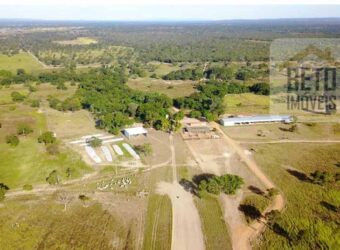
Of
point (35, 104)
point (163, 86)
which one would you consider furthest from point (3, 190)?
point (163, 86)

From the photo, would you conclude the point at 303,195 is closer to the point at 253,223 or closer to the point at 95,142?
the point at 253,223

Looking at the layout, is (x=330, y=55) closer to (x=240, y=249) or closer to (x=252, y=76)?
(x=252, y=76)

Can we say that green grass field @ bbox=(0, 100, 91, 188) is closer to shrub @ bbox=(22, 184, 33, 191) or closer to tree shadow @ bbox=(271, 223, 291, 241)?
shrub @ bbox=(22, 184, 33, 191)

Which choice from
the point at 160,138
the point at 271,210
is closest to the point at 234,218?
the point at 271,210

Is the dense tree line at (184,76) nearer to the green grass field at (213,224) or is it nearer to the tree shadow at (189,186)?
the tree shadow at (189,186)

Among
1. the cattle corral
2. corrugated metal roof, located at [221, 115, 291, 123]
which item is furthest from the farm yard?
corrugated metal roof, located at [221, 115, 291, 123]

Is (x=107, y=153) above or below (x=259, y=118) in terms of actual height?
below

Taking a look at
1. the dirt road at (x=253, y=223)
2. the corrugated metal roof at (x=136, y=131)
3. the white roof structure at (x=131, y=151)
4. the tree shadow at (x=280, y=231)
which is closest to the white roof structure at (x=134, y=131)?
the corrugated metal roof at (x=136, y=131)
